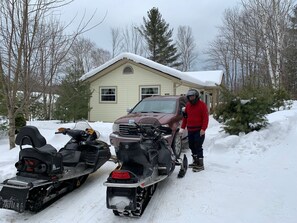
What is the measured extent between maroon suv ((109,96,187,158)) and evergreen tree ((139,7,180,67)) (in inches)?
1277

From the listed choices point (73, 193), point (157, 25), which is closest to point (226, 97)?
point (73, 193)

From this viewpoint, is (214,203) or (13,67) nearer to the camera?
(214,203)

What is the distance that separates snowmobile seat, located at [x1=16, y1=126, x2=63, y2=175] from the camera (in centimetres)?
448

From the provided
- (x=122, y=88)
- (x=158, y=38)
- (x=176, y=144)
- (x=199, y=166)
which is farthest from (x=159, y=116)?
(x=158, y=38)

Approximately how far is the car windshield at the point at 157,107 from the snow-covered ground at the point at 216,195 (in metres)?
1.87

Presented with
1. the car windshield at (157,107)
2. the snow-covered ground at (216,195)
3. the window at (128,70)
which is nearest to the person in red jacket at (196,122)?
the snow-covered ground at (216,195)

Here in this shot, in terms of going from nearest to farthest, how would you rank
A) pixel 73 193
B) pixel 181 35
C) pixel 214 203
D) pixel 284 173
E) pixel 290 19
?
1. pixel 214 203
2. pixel 73 193
3. pixel 284 173
4. pixel 290 19
5. pixel 181 35

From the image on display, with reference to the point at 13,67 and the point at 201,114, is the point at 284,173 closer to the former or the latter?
the point at 201,114

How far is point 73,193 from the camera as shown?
17.8ft

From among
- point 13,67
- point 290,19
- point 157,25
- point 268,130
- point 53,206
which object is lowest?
point 53,206

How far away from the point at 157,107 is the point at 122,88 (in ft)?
33.9

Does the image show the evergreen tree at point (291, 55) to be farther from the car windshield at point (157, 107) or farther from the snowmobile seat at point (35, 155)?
the snowmobile seat at point (35, 155)

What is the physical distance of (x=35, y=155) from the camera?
448 cm

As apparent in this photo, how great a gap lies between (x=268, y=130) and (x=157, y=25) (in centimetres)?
3444
